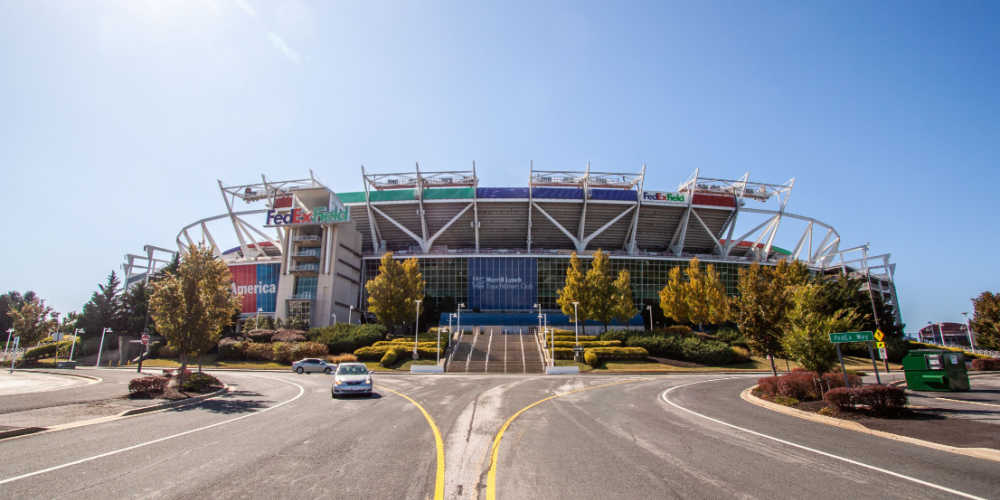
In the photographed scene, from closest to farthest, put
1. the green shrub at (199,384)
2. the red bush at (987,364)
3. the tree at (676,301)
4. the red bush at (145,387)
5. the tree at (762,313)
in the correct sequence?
the red bush at (145,387)
the green shrub at (199,384)
the tree at (762,313)
the red bush at (987,364)
the tree at (676,301)

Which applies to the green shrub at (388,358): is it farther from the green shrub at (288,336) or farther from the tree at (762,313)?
the tree at (762,313)

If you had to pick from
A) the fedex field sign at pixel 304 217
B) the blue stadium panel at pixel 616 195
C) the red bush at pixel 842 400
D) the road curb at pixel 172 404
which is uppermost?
the blue stadium panel at pixel 616 195

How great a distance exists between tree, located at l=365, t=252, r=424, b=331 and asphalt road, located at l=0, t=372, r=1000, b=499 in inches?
1453

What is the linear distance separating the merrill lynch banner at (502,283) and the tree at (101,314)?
4737cm

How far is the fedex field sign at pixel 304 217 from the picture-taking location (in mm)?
62938

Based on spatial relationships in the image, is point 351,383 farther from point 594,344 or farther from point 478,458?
point 594,344

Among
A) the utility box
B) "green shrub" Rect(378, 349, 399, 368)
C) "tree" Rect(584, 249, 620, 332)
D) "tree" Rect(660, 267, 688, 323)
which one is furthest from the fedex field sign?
the utility box

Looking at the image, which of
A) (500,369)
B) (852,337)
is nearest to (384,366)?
(500,369)

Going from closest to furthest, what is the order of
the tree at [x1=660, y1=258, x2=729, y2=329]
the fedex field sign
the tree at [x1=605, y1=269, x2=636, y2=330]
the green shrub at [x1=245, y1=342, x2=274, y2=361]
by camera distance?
the green shrub at [x1=245, y1=342, x2=274, y2=361]
the tree at [x1=605, y1=269, x2=636, y2=330]
the tree at [x1=660, y1=258, x2=729, y2=329]
the fedex field sign

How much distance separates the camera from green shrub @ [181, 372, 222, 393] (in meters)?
20.3

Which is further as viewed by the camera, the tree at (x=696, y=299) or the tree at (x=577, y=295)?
the tree at (x=696, y=299)

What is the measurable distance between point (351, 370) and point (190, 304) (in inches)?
387

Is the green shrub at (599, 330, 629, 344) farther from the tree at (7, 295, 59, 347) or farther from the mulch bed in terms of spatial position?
the tree at (7, 295, 59, 347)

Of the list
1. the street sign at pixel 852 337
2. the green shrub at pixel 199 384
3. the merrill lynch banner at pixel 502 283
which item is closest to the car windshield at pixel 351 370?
the green shrub at pixel 199 384
